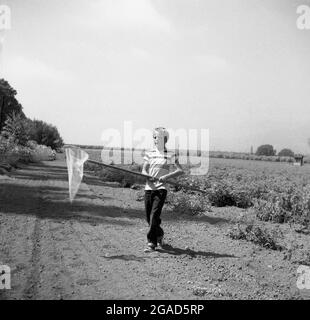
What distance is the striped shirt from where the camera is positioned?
634cm

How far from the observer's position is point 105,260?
5730mm

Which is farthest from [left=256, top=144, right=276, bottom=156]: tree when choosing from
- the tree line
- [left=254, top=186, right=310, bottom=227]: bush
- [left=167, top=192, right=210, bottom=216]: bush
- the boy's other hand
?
the boy's other hand

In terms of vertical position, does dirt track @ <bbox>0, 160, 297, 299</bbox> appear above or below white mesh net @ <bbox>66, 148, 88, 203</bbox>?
below

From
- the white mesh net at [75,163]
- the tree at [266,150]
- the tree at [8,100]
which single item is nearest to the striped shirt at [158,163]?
the white mesh net at [75,163]

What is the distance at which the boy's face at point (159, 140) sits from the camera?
20.8ft

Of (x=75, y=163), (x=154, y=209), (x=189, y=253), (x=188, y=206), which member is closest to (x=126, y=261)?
(x=154, y=209)

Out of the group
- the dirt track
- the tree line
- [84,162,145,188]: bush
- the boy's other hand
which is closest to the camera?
the dirt track

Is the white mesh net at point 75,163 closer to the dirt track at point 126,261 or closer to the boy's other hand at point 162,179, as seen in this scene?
the dirt track at point 126,261

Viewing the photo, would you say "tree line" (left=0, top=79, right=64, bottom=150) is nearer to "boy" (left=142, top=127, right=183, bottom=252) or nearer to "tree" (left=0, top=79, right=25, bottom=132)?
"tree" (left=0, top=79, right=25, bottom=132)

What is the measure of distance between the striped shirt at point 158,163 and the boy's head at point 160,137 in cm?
14

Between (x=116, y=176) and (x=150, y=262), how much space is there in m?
16.3

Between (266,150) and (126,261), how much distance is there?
117973 millimetres
